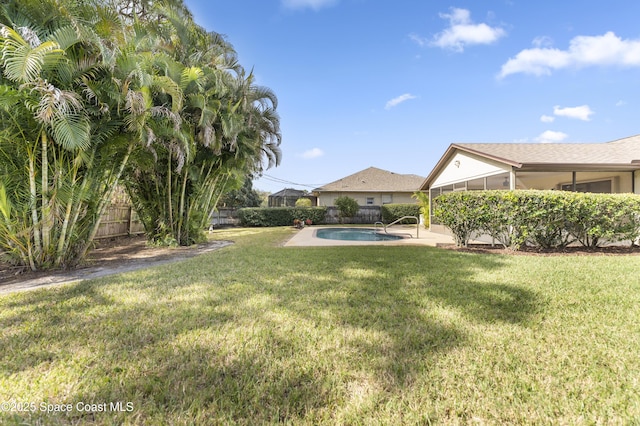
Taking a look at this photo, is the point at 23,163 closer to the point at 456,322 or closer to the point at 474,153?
the point at 456,322

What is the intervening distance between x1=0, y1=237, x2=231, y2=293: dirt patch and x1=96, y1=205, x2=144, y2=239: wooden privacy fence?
32.3 inches

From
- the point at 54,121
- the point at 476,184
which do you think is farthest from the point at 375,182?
the point at 54,121

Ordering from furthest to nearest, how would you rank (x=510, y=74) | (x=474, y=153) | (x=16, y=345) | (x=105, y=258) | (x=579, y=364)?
1. (x=510, y=74)
2. (x=474, y=153)
3. (x=105, y=258)
4. (x=16, y=345)
5. (x=579, y=364)

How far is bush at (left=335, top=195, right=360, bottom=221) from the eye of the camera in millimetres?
24719

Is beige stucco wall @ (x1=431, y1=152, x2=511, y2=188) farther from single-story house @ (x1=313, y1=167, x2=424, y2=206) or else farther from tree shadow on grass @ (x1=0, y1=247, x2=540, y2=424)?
single-story house @ (x1=313, y1=167, x2=424, y2=206)

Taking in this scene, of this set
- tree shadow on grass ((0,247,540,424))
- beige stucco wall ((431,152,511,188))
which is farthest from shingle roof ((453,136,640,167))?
tree shadow on grass ((0,247,540,424))

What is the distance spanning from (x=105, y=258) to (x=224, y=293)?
5.80 metres

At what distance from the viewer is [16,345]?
2812 mm

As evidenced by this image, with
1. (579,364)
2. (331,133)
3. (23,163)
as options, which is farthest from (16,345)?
(331,133)

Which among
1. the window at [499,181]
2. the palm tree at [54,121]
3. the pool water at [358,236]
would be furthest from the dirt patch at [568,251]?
the palm tree at [54,121]

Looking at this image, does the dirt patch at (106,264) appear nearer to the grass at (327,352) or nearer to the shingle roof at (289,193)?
the grass at (327,352)

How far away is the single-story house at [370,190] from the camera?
2839cm

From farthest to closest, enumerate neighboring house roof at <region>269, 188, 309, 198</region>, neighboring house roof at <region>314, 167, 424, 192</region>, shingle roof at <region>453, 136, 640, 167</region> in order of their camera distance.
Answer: neighboring house roof at <region>269, 188, 309, 198</region>
neighboring house roof at <region>314, 167, 424, 192</region>
shingle roof at <region>453, 136, 640, 167</region>

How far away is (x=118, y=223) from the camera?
1248 centimetres
